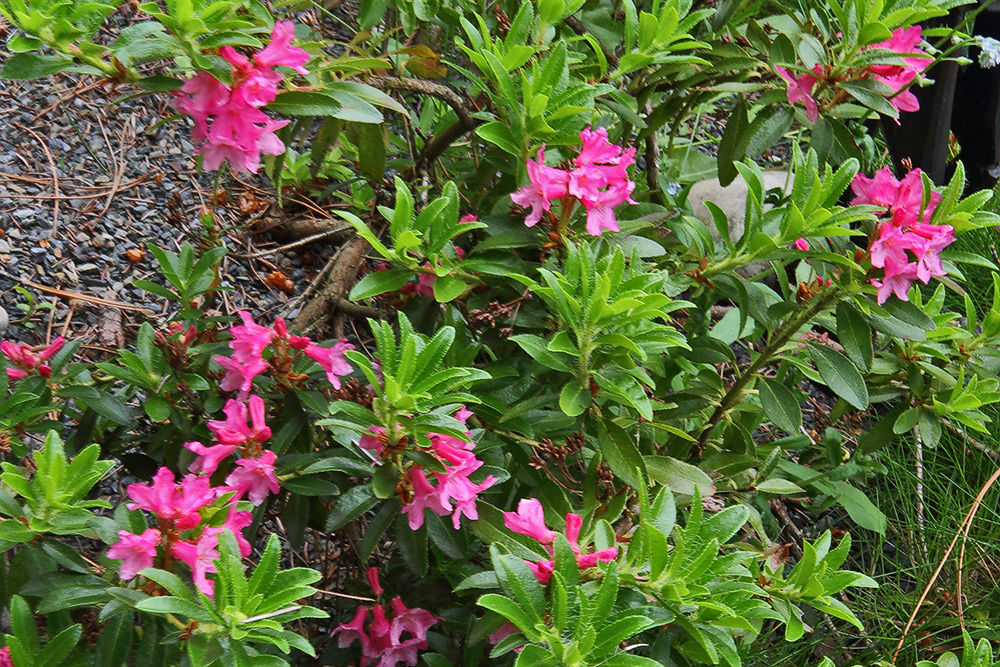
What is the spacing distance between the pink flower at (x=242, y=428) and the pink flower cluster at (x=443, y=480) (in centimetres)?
20

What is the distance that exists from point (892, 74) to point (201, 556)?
1285 mm

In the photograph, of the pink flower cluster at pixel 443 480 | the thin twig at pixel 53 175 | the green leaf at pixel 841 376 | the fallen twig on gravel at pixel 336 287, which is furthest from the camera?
the thin twig at pixel 53 175

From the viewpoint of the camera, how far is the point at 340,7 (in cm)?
300

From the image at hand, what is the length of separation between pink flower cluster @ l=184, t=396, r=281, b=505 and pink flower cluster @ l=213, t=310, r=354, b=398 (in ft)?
0.30

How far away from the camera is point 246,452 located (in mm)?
1346

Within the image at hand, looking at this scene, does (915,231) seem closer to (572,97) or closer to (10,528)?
(572,97)

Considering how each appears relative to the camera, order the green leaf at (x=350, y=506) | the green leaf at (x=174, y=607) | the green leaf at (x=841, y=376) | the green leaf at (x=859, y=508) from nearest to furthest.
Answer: the green leaf at (x=174, y=607) < the green leaf at (x=350, y=506) < the green leaf at (x=841, y=376) < the green leaf at (x=859, y=508)

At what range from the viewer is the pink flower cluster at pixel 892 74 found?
1491mm

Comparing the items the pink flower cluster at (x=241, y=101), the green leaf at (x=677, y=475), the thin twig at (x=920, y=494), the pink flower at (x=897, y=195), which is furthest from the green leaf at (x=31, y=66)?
the thin twig at (x=920, y=494)

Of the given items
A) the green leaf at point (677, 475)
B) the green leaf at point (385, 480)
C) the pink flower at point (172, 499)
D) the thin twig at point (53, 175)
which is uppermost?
the green leaf at point (385, 480)

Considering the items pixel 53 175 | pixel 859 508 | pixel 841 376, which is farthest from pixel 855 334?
pixel 53 175

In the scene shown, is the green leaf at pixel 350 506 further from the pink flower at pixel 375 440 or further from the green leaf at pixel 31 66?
the green leaf at pixel 31 66

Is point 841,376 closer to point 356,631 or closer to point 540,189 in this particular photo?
point 540,189

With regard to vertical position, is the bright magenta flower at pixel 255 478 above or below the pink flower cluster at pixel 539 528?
below
